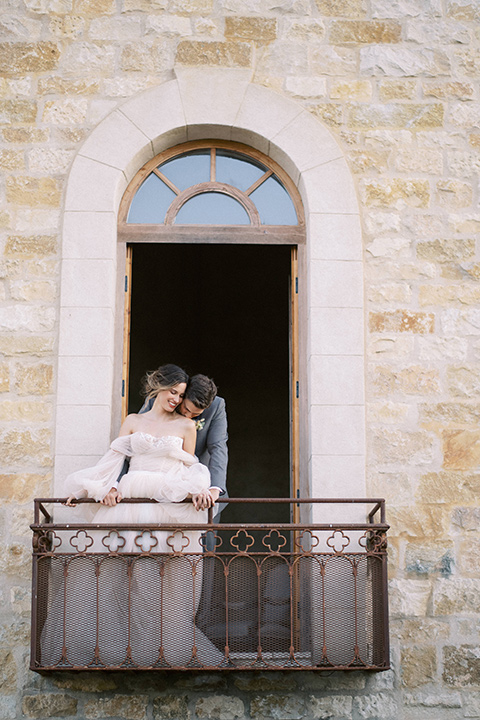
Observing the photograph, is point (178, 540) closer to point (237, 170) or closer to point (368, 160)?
point (237, 170)

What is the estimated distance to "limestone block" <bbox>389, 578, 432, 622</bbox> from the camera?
18.3ft

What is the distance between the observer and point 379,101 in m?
6.38

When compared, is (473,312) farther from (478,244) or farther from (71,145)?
(71,145)

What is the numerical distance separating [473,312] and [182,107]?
2243 millimetres

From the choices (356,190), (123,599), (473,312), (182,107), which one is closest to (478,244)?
(473,312)

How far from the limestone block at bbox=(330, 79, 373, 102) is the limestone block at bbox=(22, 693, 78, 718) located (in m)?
3.98

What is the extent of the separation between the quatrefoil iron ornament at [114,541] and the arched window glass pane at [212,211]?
2090mm

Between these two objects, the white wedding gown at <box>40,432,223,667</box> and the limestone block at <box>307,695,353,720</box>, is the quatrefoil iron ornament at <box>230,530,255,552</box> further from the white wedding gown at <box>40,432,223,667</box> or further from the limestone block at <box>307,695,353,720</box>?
the limestone block at <box>307,695,353,720</box>

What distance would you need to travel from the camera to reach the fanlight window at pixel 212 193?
20.9ft

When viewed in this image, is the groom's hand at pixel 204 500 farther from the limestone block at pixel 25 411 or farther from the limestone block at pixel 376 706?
the limestone block at pixel 376 706

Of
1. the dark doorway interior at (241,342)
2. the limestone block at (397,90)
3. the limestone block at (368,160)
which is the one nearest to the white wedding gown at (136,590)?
the limestone block at (368,160)

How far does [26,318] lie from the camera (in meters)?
5.97

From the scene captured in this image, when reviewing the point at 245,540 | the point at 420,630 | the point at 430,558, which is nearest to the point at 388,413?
the point at 430,558

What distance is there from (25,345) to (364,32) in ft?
9.80
